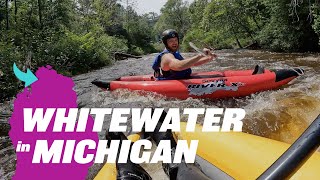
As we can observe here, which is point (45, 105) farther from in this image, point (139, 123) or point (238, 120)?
point (238, 120)

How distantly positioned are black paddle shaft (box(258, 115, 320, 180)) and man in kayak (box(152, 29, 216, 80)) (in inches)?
137

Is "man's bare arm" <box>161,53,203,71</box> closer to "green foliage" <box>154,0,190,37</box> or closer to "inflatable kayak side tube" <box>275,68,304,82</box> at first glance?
"inflatable kayak side tube" <box>275,68,304,82</box>

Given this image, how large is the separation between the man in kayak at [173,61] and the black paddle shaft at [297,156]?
3472mm

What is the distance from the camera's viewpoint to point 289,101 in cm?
409

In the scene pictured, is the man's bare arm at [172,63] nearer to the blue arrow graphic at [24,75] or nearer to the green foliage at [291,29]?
the blue arrow graphic at [24,75]

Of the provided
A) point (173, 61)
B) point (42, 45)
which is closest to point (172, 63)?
point (173, 61)

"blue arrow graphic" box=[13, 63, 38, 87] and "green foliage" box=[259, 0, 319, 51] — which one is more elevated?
"green foliage" box=[259, 0, 319, 51]

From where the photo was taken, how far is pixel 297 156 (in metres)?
0.66

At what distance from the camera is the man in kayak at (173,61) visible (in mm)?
4156

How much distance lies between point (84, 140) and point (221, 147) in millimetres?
1747

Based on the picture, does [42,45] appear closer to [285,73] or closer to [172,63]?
[172,63]

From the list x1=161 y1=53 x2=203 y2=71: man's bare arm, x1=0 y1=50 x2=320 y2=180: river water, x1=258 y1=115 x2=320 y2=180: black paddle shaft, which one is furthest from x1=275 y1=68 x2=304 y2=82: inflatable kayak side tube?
x1=258 y1=115 x2=320 y2=180: black paddle shaft

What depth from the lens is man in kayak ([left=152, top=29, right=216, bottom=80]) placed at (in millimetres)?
4156

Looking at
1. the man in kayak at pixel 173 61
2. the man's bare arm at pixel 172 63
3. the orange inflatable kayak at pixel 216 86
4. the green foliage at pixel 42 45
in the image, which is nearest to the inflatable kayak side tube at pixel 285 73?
the orange inflatable kayak at pixel 216 86
